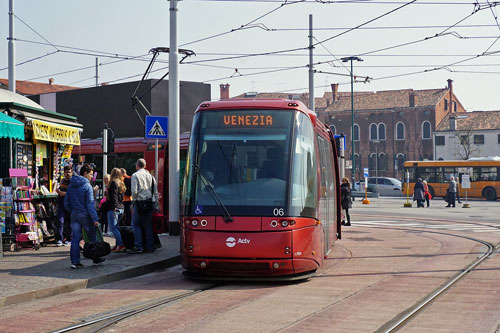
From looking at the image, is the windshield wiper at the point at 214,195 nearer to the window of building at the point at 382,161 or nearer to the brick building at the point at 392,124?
the brick building at the point at 392,124

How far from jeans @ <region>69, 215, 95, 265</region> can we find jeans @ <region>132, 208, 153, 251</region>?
5.98ft

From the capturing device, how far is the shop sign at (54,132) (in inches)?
577

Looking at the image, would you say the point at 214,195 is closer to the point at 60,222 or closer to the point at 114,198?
the point at 114,198

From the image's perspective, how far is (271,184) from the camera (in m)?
10.3

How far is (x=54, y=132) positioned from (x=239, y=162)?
6.50m

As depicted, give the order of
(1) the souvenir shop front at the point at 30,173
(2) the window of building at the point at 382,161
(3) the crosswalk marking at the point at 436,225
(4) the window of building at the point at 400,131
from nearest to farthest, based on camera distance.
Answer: (1) the souvenir shop front at the point at 30,173
(3) the crosswalk marking at the point at 436,225
(4) the window of building at the point at 400,131
(2) the window of building at the point at 382,161

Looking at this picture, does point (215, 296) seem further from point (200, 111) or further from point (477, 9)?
point (477, 9)

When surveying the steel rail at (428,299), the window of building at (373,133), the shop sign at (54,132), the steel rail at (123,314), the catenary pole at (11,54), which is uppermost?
the window of building at (373,133)

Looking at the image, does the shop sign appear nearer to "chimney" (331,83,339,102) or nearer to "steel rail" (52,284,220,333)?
"steel rail" (52,284,220,333)

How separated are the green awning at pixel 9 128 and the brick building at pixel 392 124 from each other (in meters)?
73.3

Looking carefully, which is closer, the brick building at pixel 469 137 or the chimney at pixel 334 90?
the brick building at pixel 469 137

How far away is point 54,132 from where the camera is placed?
15.4m

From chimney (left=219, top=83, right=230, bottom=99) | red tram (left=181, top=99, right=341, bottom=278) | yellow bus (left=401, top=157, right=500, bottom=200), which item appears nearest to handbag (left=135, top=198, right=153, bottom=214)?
red tram (left=181, top=99, right=341, bottom=278)

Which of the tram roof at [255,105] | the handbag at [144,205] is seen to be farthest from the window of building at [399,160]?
the tram roof at [255,105]
